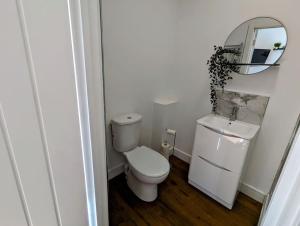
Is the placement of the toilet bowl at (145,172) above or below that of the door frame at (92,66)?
below

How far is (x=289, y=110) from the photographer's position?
1479 mm

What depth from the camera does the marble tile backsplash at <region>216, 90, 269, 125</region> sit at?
1625mm

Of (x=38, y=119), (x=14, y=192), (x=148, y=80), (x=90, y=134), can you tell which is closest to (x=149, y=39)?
(x=148, y=80)

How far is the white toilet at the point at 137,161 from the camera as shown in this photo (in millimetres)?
1545

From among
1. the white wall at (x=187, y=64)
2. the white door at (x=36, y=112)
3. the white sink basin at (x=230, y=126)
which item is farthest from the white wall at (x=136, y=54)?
the white door at (x=36, y=112)

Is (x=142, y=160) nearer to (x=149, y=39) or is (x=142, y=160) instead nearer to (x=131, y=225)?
(x=131, y=225)

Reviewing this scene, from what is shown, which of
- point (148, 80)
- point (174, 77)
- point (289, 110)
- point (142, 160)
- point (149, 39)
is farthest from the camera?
point (174, 77)

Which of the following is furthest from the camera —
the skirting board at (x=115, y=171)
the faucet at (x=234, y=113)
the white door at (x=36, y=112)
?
the skirting board at (x=115, y=171)

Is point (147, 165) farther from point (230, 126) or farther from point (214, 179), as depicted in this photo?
point (230, 126)

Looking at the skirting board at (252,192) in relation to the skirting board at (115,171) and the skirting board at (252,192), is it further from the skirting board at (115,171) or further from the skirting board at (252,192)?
the skirting board at (115,171)

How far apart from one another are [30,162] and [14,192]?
86mm

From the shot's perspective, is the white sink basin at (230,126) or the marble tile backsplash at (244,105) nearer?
the white sink basin at (230,126)

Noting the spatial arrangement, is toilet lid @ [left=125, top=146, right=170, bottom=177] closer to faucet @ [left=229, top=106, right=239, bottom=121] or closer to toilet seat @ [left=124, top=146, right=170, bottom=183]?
toilet seat @ [left=124, top=146, right=170, bottom=183]

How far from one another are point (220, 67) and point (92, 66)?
153 cm
